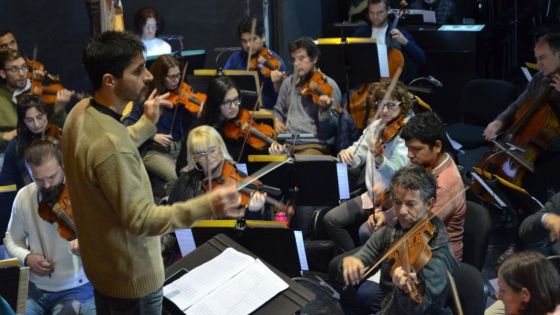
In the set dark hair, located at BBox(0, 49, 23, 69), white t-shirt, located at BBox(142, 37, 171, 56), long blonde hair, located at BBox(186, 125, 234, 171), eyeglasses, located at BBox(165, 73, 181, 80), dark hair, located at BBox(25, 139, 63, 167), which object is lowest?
long blonde hair, located at BBox(186, 125, 234, 171)

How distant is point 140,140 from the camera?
306cm

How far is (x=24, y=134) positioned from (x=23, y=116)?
0.11 meters

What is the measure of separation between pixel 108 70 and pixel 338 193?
6.82 feet

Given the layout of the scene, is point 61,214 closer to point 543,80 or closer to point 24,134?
point 24,134

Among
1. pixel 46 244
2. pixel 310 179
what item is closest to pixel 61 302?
pixel 46 244

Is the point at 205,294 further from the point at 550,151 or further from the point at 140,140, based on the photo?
the point at 550,151

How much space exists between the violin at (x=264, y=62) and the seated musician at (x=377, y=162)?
160 cm

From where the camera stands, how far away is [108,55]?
2.61 metres

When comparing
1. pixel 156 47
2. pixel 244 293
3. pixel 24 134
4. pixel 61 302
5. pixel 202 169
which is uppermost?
pixel 156 47

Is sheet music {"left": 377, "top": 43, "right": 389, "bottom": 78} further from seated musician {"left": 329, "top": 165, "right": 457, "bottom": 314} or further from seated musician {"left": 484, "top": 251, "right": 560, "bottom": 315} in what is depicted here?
seated musician {"left": 484, "top": 251, "right": 560, "bottom": 315}

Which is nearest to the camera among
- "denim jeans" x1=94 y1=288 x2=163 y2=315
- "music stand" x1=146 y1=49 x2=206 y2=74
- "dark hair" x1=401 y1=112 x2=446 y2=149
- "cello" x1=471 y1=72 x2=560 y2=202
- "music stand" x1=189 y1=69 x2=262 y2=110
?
"denim jeans" x1=94 y1=288 x2=163 y2=315

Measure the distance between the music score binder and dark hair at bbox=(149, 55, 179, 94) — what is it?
8.26 ft

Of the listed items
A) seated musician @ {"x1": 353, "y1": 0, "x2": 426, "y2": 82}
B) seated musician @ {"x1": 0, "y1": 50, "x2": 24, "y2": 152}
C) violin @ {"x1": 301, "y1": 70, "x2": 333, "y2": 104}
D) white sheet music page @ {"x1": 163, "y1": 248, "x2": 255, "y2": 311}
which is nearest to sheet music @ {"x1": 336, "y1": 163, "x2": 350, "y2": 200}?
violin @ {"x1": 301, "y1": 70, "x2": 333, "y2": 104}

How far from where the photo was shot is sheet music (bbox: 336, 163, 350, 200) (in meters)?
4.40
